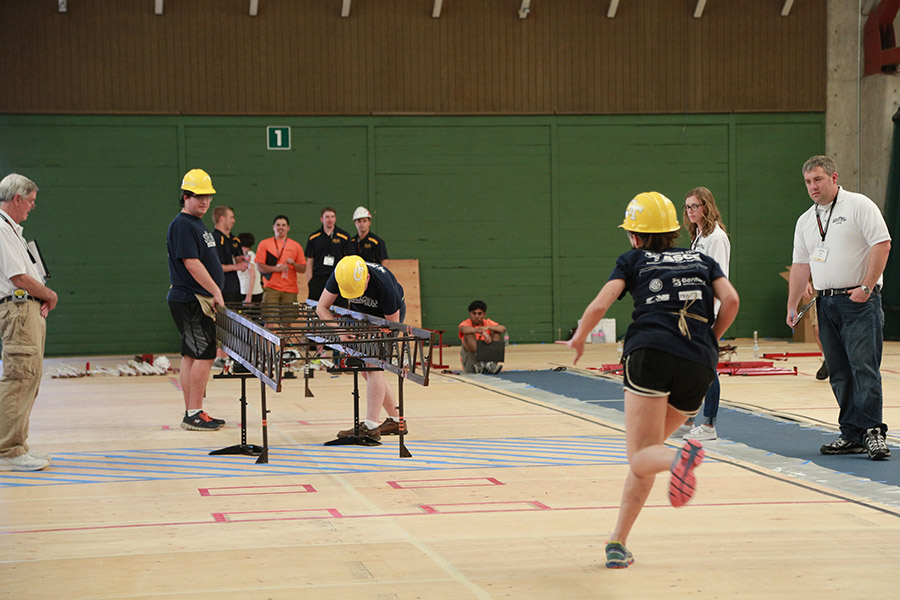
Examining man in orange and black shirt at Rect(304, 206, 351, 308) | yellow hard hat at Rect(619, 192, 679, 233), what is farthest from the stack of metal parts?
man in orange and black shirt at Rect(304, 206, 351, 308)

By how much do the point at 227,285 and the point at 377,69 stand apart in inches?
214

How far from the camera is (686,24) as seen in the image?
56.7 feet

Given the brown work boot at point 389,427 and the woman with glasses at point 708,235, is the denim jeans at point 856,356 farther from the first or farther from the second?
the brown work boot at point 389,427

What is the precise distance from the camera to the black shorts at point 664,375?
158 inches

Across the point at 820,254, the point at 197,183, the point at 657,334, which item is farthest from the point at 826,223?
the point at 197,183

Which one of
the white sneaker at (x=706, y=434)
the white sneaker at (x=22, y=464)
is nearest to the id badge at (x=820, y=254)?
the white sneaker at (x=706, y=434)

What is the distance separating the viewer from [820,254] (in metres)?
6.84

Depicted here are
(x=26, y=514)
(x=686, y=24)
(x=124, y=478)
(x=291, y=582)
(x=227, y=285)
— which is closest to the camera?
(x=291, y=582)

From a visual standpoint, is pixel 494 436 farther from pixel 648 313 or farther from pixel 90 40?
pixel 90 40

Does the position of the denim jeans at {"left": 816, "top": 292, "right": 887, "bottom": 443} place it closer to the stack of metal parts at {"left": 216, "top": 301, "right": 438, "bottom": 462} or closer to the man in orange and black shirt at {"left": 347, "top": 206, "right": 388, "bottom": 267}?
the stack of metal parts at {"left": 216, "top": 301, "right": 438, "bottom": 462}

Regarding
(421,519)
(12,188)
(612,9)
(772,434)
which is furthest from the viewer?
(612,9)

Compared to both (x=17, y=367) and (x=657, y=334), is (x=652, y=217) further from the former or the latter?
(x=17, y=367)

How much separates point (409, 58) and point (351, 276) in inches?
406

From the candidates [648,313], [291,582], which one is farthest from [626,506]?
[291,582]
